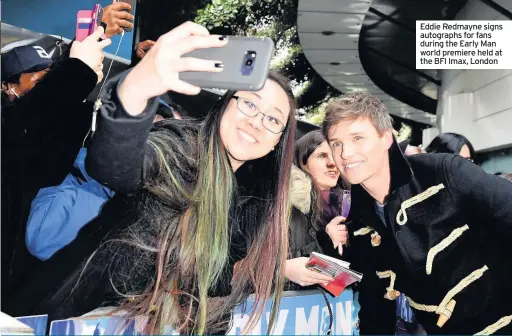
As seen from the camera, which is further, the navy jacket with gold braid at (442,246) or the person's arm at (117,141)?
the navy jacket with gold braid at (442,246)

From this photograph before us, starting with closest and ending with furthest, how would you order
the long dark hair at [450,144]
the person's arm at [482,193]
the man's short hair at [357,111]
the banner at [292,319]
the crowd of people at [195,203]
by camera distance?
the crowd of people at [195,203]
the banner at [292,319]
the person's arm at [482,193]
the man's short hair at [357,111]
the long dark hair at [450,144]

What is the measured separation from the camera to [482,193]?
47.4 inches

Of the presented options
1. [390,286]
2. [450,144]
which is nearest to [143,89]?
[390,286]

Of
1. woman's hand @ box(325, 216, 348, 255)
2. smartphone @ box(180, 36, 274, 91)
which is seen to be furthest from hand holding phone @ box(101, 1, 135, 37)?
woman's hand @ box(325, 216, 348, 255)

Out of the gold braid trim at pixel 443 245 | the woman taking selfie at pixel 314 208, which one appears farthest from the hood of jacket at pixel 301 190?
the gold braid trim at pixel 443 245

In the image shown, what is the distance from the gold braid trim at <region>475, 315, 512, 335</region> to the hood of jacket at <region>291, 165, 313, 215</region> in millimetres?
581

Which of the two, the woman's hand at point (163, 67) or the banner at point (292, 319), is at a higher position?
the woman's hand at point (163, 67)

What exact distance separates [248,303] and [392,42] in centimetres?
102

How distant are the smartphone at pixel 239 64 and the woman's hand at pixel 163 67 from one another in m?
0.06

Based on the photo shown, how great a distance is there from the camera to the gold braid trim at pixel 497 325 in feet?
4.27

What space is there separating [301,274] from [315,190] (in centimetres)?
24

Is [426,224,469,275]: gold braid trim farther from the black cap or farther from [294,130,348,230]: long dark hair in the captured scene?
the black cap

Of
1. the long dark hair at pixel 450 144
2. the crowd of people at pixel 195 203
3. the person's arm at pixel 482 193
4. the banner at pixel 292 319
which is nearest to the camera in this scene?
the crowd of people at pixel 195 203

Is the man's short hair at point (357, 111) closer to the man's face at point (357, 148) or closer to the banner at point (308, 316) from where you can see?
the man's face at point (357, 148)
